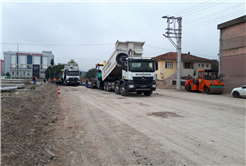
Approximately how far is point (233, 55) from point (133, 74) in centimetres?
1302

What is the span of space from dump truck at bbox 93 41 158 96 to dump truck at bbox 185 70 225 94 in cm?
653

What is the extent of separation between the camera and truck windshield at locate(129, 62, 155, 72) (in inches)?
565

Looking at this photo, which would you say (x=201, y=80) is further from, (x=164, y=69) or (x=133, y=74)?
(x=164, y=69)

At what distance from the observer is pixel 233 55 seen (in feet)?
68.8

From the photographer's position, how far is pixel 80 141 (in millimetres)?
5051

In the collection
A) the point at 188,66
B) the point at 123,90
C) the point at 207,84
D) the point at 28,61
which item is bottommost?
the point at 123,90

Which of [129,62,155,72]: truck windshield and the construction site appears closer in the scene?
the construction site

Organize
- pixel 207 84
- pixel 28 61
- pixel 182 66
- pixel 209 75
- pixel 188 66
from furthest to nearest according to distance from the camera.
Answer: pixel 28 61 < pixel 188 66 < pixel 182 66 < pixel 209 75 < pixel 207 84

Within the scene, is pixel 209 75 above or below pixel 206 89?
above

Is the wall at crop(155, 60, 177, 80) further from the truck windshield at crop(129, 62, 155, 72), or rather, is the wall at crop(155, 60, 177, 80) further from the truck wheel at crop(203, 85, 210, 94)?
the truck windshield at crop(129, 62, 155, 72)

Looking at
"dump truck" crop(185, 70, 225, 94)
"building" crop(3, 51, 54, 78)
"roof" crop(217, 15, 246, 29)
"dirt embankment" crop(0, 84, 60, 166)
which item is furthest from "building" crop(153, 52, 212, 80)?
"building" crop(3, 51, 54, 78)

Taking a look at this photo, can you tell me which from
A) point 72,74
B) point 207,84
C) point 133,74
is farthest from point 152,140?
point 72,74

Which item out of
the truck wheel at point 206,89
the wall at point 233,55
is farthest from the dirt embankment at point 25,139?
the wall at point 233,55

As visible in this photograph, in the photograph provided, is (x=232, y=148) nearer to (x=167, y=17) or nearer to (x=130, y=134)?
(x=130, y=134)
